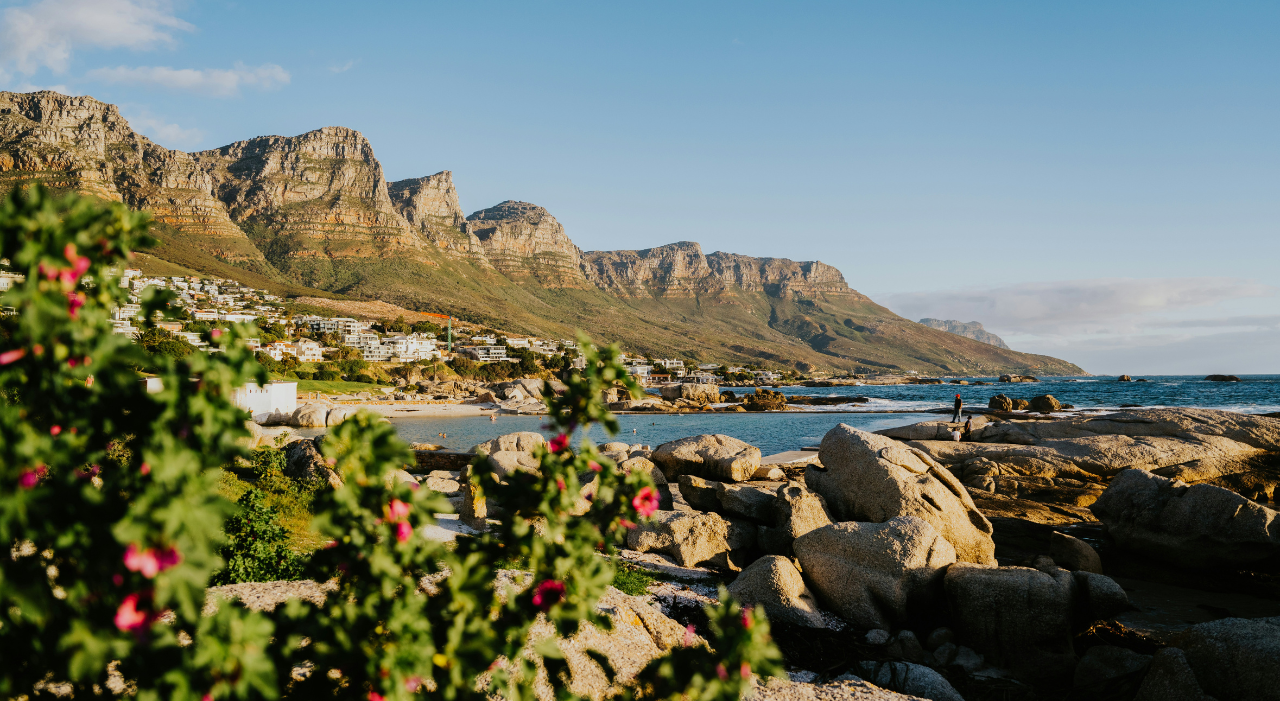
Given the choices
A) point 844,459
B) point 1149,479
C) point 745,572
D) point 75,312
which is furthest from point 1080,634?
point 75,312

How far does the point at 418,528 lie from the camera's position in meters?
3.19

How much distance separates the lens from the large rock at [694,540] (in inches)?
535

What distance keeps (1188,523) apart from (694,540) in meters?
10.6

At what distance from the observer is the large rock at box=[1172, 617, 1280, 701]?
24.5ft

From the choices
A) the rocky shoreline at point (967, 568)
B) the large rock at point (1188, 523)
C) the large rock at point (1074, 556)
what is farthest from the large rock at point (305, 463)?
the large rock at point (1188, 523)

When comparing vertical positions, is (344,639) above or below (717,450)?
above

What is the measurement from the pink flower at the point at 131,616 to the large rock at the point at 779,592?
9628 millimetres

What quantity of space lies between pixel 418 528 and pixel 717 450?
1873cm

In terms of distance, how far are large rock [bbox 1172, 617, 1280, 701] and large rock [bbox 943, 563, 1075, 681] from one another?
1.67 metres

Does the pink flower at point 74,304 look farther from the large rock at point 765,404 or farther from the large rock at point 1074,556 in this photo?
the large rock at point 765,404

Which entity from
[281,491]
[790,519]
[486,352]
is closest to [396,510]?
[790,519]

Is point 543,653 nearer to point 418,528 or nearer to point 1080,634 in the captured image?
point 418,528

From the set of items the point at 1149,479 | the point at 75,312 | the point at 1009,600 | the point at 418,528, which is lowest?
the point at 1009,600

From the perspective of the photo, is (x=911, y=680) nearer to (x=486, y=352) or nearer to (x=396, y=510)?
(x=396, y=510)
